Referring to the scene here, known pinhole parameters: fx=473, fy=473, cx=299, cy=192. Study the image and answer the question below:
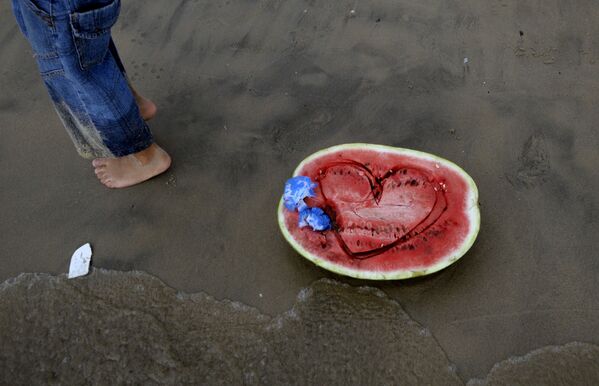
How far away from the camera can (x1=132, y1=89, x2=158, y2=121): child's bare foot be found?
2.74 meters

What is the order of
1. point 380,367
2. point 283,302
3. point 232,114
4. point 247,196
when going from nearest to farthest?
point 380,367 → point 283,302 → point 247,196 → point 232,114

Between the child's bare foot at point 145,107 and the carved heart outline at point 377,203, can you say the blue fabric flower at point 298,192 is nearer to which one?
the carved heart outline at point 377,203

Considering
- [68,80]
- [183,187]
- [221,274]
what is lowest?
[221,274]

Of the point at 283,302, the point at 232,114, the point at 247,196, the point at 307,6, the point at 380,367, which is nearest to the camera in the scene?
the point at 380,367

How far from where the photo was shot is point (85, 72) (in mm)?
2049

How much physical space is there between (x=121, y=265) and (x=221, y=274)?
20.7 inches

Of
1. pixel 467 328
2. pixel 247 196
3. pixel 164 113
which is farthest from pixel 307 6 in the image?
pixel 467 328

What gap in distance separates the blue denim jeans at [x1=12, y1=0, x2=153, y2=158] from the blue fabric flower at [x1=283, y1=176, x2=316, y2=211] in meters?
0.85

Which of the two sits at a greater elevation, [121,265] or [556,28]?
[556,28]

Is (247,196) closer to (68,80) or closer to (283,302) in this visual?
(283,302)

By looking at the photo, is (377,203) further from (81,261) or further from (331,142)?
(81,261)

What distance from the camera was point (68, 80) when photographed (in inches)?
80.9

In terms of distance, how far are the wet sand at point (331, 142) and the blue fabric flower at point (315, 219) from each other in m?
0.23

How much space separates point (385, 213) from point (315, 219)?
0.35 meters
